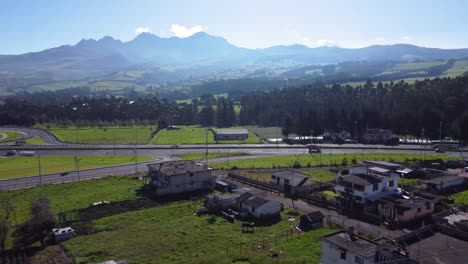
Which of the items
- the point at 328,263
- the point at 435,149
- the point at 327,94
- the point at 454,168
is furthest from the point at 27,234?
the point at 327,94

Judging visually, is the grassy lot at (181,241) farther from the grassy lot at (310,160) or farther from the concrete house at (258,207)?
the grassy lot at (310,160)

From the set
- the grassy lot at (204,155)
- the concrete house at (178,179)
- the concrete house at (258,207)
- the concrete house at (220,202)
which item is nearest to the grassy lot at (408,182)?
the concrete house at (258,207)

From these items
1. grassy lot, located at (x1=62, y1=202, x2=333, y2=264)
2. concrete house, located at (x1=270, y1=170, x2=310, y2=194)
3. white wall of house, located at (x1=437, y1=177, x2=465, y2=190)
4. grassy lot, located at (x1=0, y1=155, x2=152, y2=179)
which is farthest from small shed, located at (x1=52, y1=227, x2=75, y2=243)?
white wall of house, located at (x1=437, y1=177, x2=465, y2=190)

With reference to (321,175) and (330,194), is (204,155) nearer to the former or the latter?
(321,175)

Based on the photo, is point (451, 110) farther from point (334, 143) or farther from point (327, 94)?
point (327, 94)

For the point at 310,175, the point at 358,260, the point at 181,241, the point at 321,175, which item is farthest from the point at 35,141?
the point at 358,260

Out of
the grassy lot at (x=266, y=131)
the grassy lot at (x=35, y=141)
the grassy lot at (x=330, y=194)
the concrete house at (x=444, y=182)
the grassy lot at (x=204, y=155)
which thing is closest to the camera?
the grassy lot at (x=330, y=194)
